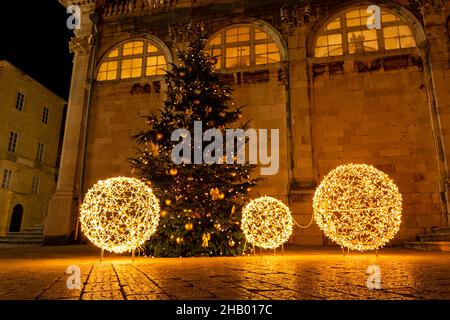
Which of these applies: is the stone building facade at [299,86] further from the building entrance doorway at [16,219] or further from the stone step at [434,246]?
the building entrance doorway at [16,219]

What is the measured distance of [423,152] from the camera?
521 inches

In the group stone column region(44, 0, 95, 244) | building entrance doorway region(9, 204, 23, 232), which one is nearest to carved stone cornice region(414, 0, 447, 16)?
stone column region(44, 0, 95, 244)

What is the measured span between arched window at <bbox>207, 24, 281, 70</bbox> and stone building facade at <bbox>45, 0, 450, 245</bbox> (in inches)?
2.1

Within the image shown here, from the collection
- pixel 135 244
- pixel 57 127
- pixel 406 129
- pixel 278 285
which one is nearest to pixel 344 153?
pixel 406 129

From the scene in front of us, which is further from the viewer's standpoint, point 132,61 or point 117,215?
point 132,61

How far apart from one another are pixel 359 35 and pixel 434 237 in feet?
31.1

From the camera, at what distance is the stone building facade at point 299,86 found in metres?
13.3

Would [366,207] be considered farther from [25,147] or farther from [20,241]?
[25,147]

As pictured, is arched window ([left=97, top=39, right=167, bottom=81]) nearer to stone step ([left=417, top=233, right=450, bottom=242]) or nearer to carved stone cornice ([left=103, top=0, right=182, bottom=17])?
carved stone cornice ([left=103, top=0, right=182, bottom=17])

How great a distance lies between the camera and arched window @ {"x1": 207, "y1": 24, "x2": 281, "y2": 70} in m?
15.9

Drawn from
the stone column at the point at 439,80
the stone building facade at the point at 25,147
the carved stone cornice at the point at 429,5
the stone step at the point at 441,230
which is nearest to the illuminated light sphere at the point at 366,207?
the stone step at the point at 441,230

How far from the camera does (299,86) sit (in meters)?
14.6

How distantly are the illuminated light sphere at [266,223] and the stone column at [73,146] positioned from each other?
10.2 meters

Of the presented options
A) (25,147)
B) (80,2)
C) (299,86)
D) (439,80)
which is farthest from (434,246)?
(25,147)
